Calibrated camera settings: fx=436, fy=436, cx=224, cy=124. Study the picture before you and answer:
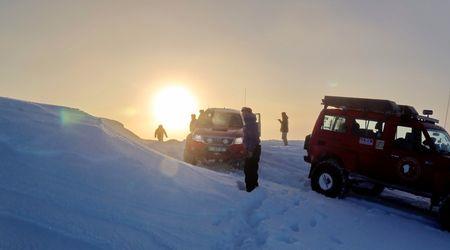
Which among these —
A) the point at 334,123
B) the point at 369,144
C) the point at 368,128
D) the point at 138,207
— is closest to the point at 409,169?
the point at 369,144

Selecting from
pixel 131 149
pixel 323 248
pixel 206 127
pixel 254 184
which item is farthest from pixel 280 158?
pixel 323 248

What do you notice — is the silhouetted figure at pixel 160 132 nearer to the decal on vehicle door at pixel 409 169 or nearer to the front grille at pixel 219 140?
the front grille at pixel 219 140

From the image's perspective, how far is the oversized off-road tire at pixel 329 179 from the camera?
33.9 feet

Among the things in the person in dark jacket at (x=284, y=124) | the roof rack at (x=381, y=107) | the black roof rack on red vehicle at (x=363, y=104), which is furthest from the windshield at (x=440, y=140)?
the person in dark jacket at (x=284, y=124)

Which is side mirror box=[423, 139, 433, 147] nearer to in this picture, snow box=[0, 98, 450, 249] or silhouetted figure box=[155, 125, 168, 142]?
snow box=[0, 98, 450, 249]

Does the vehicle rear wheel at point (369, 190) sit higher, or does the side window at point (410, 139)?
the side window at point (410, 139)

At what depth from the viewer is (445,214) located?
8.61m

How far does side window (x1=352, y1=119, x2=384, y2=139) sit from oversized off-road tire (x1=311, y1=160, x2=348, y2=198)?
960 millimetres

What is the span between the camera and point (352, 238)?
7.07 m

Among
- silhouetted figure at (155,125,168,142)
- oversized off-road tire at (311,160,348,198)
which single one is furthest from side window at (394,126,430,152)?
silhouetted figure at (155,125,168,142)

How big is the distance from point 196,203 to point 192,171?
6.46 feet

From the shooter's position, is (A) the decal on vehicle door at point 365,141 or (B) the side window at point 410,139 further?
(A) the decal on vehicle door at point 365,141

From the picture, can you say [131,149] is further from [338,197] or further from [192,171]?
[338,197]

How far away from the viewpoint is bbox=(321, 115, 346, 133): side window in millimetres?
10812
